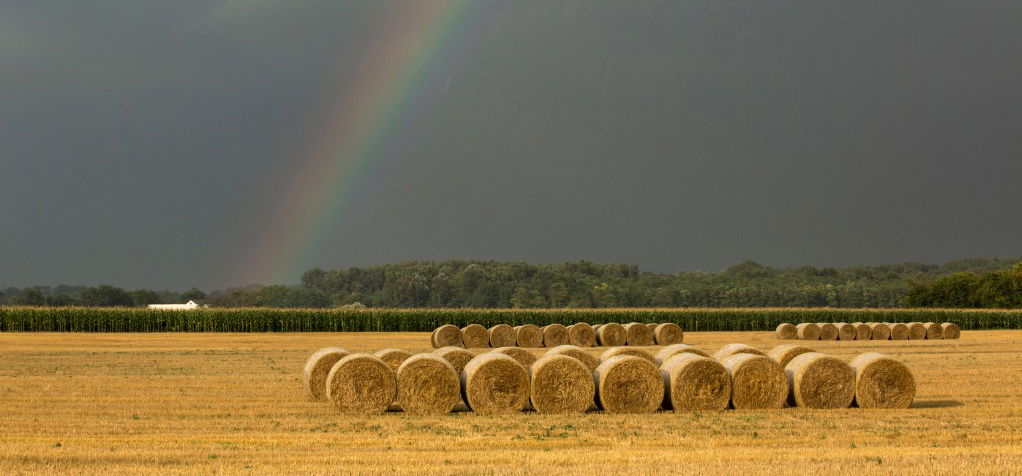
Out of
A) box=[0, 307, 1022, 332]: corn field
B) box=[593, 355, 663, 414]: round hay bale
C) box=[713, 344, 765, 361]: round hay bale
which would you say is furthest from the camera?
box=[0, 307, 1022, 332]: corn field

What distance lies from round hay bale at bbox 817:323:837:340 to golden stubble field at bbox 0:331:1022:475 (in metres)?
29.5

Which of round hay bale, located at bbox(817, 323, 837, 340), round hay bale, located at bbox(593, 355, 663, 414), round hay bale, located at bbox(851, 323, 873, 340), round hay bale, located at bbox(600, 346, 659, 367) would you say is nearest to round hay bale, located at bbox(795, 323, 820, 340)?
round hay bale, located at bbox(817, 323, 837, 340)

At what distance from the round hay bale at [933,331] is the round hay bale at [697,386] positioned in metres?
40.4

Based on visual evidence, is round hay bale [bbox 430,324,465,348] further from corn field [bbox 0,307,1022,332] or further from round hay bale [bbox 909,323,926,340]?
round hay bale [bbox 909,323,926,340]

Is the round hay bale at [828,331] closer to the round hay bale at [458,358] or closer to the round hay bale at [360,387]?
the round hay bale at [458,358]

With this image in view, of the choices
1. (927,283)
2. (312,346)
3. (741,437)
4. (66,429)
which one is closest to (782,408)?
(741,437)

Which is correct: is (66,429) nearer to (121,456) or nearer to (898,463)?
(121,456)

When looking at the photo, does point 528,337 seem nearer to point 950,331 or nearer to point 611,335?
point 611,335

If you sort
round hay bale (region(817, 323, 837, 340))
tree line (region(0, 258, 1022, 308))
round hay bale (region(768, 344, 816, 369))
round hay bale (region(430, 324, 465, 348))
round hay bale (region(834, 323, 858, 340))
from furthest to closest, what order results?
tree line (region(0, 258, 1022, 308))
round hay bale (region(817, 323, 837, 340))
round hay bale (region(834, 323, 858, 340))
round hay bale (region(430, 324, 465, 348))
round hay bale (region(768, 344, 816, 369))

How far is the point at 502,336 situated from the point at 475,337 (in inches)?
42.9

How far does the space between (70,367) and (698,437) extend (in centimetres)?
1957

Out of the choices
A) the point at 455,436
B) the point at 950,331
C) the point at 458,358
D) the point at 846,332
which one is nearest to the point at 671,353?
the point at 458,358

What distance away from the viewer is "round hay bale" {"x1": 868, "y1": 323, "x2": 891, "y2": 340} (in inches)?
2074

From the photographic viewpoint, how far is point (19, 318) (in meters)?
55.0
